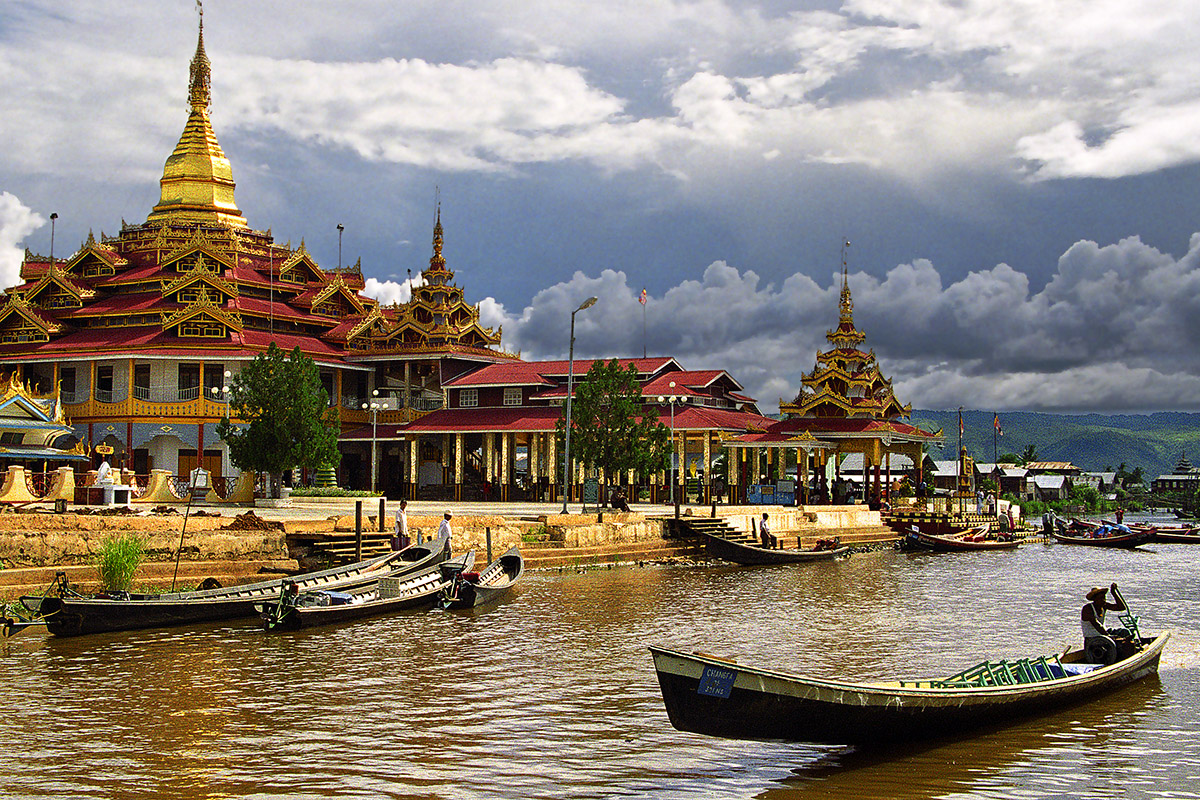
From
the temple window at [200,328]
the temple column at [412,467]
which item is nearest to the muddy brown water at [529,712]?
the temple column at [412,467]

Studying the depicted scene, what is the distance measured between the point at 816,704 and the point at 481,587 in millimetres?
15689

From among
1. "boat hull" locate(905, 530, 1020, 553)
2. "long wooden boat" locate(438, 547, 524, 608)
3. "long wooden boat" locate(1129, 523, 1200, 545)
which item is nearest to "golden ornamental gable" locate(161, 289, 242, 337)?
"boat hull" locate(905, 530, 1020, 553)

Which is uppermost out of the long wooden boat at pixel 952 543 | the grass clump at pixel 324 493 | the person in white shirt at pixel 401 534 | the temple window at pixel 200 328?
the temple window at pixel 200 328

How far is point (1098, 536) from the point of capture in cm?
6141

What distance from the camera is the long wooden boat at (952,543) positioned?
51.2 metres

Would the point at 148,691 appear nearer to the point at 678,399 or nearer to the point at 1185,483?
the point at 678,399

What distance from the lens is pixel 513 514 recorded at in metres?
42.9

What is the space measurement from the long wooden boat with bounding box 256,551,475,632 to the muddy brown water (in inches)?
18.3

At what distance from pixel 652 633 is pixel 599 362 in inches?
891

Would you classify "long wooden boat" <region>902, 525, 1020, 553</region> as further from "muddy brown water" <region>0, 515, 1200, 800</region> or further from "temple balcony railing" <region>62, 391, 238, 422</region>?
"temple balcony railing" <region>62, 391, 238, 422</region>

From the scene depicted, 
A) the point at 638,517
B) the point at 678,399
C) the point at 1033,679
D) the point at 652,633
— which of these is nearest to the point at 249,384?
the point at 638,517

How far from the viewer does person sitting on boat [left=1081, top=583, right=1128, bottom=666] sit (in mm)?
18016

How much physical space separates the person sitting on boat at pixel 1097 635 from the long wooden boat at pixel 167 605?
15231mm

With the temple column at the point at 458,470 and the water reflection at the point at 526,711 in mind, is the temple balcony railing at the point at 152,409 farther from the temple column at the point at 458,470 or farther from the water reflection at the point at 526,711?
the water reflection at the point at 526,711
